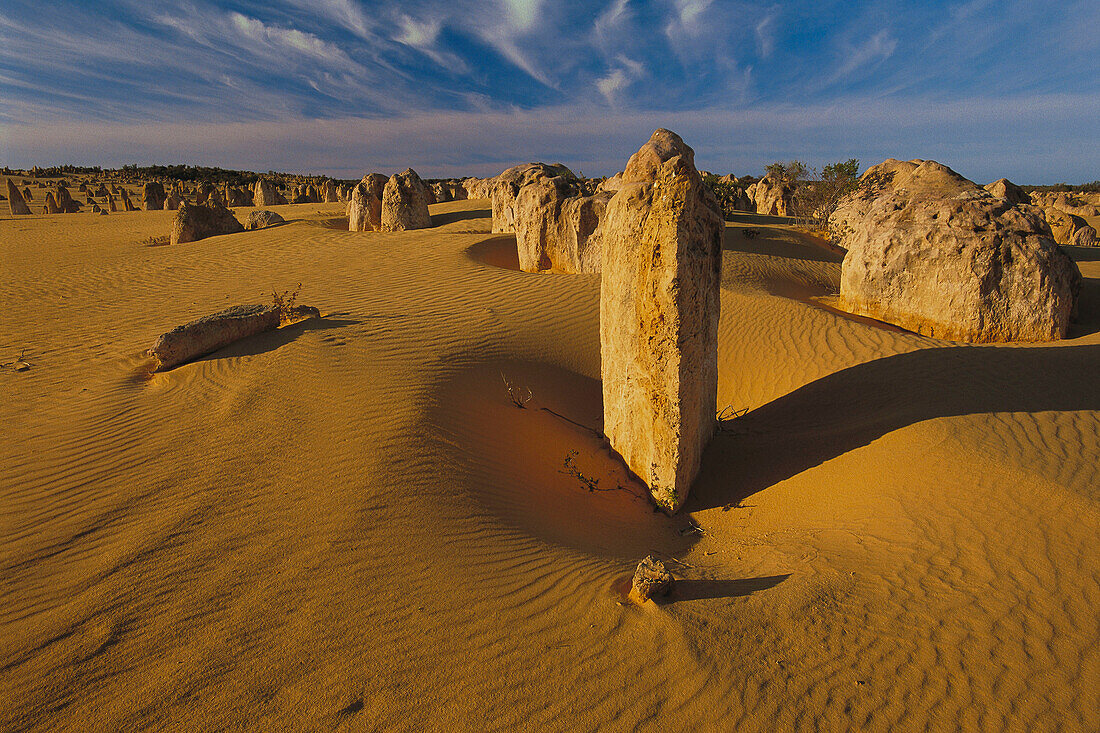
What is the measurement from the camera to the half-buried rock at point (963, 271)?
757 centimetres

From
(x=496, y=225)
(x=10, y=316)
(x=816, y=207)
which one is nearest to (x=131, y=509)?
(x=10, y=316)

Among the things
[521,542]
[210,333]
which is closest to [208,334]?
[210,333]

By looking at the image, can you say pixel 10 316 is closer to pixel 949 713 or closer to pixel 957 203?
pixel 949 713

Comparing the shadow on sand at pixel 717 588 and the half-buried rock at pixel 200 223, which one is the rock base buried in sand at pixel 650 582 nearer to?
the shadow on sand at pixel 717 588

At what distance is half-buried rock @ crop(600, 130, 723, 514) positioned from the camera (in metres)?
4.29

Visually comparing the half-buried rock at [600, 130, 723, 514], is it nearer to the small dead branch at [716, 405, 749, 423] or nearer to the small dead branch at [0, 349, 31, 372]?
the small dead branch at [716, 405, 749, 423]

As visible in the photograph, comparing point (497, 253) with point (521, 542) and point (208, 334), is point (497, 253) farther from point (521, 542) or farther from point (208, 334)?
point (521, 542)

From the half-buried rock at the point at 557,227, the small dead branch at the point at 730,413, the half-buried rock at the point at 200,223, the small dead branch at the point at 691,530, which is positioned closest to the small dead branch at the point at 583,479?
the small dead branch at the point at 691,530

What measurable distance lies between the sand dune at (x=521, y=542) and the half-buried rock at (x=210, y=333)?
246 mm

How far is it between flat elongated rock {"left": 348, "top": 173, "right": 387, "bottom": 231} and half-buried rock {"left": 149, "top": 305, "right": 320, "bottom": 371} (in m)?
11.3

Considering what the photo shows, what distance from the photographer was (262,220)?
19.2 metres

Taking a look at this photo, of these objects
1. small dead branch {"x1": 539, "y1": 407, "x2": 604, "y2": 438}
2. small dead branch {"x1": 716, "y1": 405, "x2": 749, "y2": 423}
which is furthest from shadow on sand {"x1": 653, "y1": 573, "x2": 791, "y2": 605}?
small dead branch {"x1": 716, "y1": 405, "x2": 749, "y2": 423}

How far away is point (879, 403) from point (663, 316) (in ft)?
10.3

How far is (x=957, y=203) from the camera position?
840 centimetres
